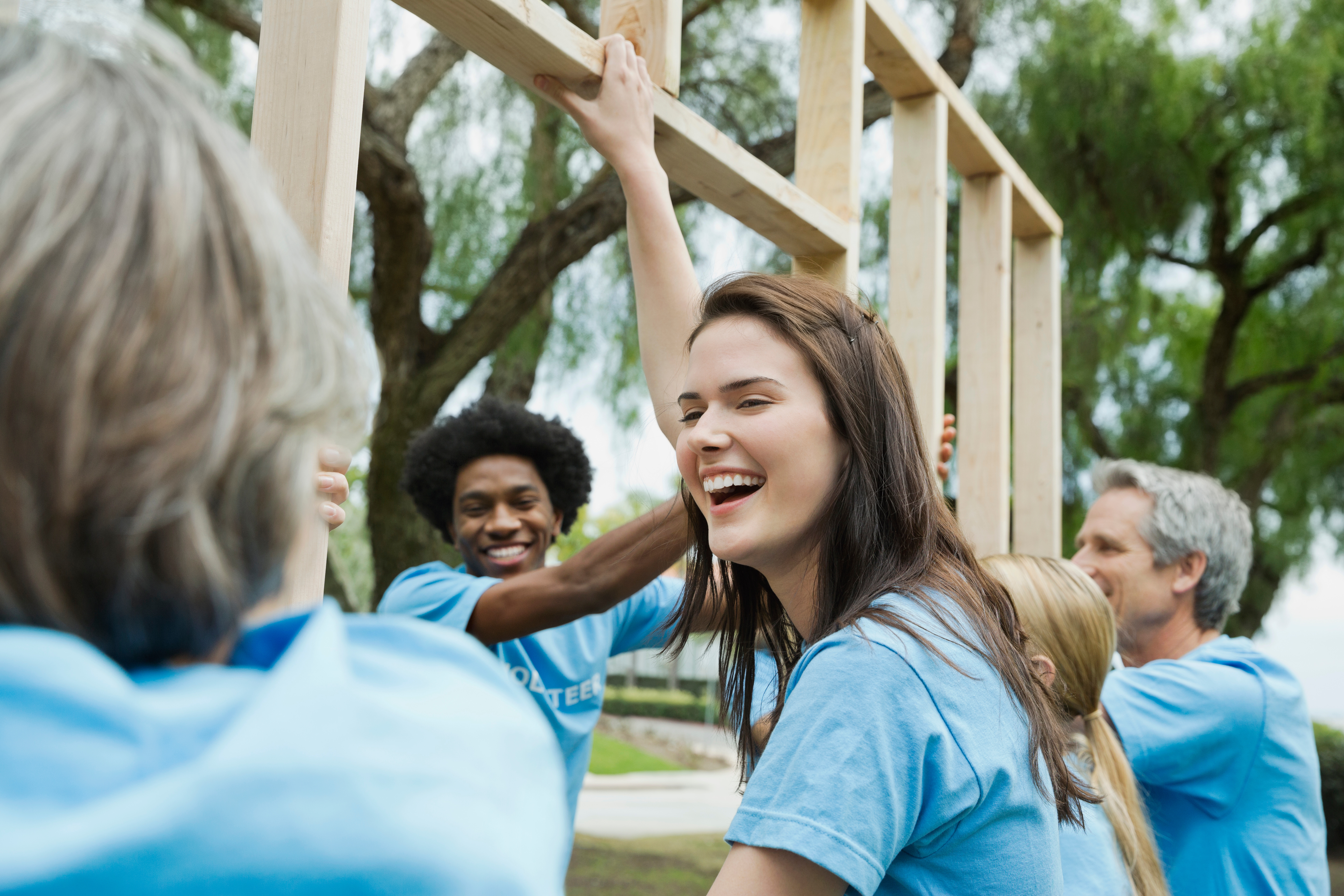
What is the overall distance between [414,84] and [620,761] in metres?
9.30

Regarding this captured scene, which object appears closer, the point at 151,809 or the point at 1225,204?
the point at 151,809

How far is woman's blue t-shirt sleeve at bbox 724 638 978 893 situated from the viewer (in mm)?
1166

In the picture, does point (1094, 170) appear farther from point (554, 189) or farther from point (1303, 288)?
point (554, 189)

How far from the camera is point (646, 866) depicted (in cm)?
754

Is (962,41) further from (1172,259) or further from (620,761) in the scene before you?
(620,761)

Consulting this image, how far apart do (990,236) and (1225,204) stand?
16.8 feet

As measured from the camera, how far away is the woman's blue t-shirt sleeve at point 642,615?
10.6 feet

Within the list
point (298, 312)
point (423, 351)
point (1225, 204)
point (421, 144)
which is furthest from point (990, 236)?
point (1225, 204)

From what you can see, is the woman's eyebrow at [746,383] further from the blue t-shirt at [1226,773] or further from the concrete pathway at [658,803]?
the concrete pathway at [658,803]

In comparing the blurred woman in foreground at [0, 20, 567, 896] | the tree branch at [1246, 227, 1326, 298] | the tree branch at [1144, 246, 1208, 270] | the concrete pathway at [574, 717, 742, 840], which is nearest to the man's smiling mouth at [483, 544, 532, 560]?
the blurred woman in foreground at [0, 20, 567, 896]

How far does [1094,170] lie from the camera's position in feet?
24.8

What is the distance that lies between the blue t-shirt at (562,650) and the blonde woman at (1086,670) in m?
0.97

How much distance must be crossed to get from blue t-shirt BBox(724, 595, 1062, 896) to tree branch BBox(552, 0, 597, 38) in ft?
16.0

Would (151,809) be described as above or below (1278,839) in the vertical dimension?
above
